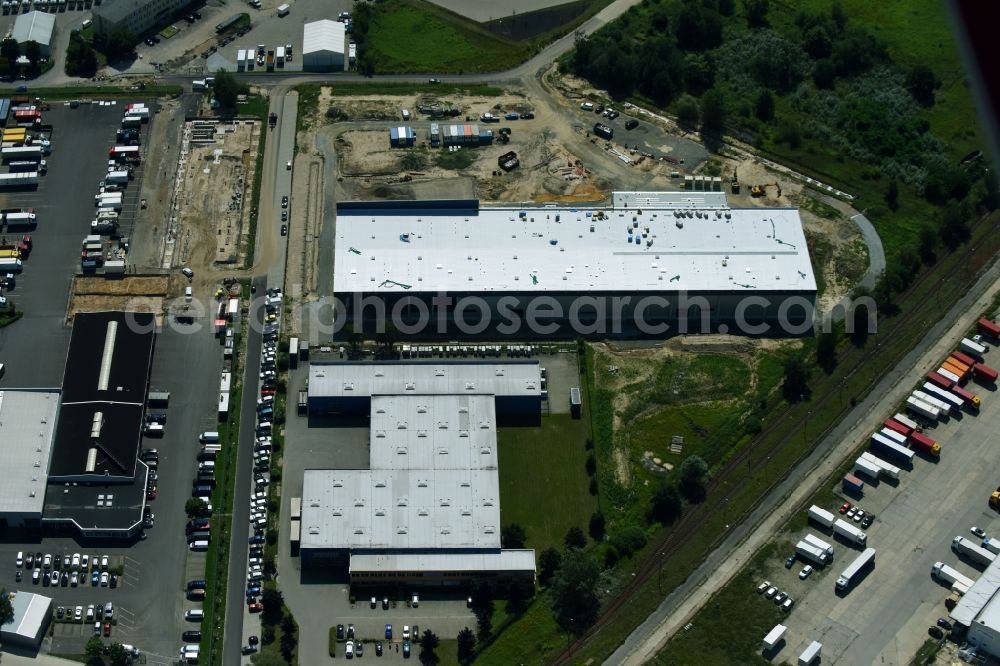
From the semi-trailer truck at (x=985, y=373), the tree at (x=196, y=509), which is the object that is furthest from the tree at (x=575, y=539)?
the semi-trailer truck at (x=985, y=373)

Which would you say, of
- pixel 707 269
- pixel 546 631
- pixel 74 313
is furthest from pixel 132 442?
pixel 707 269

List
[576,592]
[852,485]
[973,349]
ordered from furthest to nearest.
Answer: [973,349] → [852,485] → [576,592]

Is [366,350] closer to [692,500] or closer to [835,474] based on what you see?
[692,500]

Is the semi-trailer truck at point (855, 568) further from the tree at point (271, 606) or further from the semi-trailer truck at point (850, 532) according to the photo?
the tree at point (271, 606)

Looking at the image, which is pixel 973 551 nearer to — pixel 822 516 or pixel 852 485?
pixel 852 485

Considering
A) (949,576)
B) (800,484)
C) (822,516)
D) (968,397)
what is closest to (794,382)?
(800,484)
